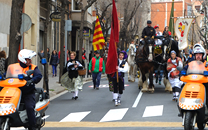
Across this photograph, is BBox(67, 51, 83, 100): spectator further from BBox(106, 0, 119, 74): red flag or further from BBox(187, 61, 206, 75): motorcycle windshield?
BBox(187, 61, 206, 75): motorcycle windshield

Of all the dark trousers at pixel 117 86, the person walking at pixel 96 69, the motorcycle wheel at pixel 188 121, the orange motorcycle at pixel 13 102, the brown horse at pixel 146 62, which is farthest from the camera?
the person walking at pixel 96 69

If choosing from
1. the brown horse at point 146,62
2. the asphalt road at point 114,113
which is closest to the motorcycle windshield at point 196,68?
the asphalt road at point 114,113

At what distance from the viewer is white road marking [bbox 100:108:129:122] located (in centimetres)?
1081

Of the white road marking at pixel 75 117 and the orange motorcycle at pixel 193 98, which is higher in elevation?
the orange motorcycle at pixel 193 98

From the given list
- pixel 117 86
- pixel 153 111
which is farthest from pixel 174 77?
pixel 153 111

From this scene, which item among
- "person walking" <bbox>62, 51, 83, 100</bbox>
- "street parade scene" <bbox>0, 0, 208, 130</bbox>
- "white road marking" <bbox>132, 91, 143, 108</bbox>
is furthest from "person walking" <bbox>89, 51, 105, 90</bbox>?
"person walking" <bbox>62, 51, 83, 100</bbox>

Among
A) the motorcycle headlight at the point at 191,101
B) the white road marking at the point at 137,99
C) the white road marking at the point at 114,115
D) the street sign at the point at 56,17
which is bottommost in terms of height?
the white road marking at the point at 114,115

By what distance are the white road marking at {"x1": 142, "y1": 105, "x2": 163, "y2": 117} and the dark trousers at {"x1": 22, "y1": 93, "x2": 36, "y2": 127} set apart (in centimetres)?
434

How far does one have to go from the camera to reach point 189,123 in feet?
24.6

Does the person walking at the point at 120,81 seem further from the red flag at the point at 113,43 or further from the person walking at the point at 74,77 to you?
the person walking at the point at 74,77

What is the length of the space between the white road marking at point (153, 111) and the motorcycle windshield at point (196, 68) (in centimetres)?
327

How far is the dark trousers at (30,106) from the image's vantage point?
7.69 meters

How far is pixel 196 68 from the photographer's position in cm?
827

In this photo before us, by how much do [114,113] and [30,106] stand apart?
4.46 metres
